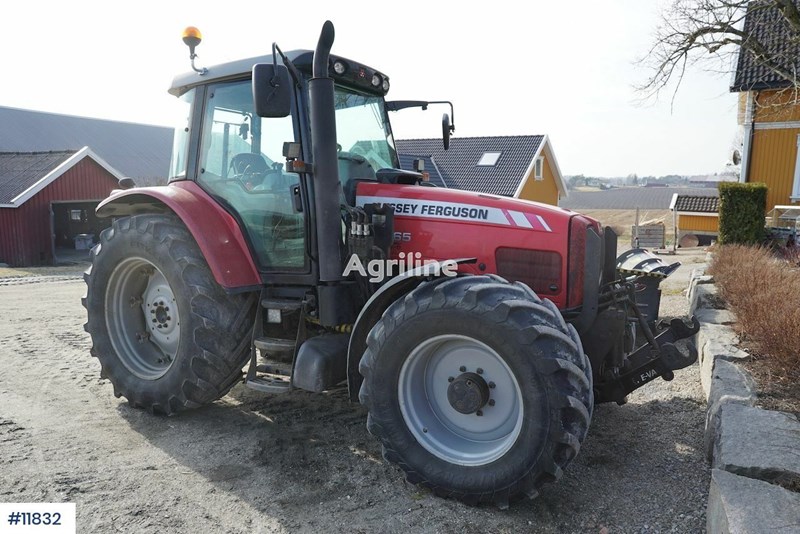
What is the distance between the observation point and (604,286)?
3.87 meters

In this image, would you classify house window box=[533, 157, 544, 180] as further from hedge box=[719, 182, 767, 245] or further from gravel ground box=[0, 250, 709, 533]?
gravel ground box=[0, 250, 709, 533]

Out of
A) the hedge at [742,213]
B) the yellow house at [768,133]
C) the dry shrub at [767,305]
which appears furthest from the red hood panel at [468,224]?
the yellow house at [768,133]

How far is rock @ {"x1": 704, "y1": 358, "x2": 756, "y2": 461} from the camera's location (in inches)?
136

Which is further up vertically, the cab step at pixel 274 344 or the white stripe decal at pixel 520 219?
the white stripe decal at pixel 520 219

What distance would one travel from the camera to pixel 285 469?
353 centimetres

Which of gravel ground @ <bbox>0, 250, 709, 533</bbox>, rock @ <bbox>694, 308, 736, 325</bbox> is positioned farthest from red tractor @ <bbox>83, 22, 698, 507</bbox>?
rock @ <bbox>694, 308, 736, 325</bbox>

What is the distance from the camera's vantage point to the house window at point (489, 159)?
24750 millimetres

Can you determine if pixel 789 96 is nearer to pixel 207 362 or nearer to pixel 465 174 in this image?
pixel 465 174

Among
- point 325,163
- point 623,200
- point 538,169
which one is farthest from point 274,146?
point 623,200

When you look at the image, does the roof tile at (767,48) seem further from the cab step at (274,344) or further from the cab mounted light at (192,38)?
the cab step at (274,344)

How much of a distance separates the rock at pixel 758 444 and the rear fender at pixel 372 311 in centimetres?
165

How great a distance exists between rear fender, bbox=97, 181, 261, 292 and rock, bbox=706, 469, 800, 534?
2969 millimetres

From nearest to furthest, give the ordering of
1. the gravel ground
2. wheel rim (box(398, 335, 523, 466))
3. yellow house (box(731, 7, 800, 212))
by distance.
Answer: the gravel ground → wheel rim (box(398, 335, 523, 466)) → yellow house (box(731, 7, 800, 212))

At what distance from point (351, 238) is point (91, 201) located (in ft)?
67.5
